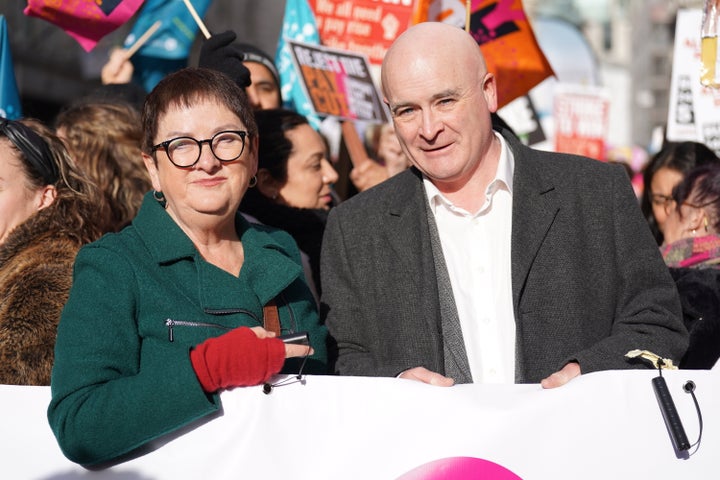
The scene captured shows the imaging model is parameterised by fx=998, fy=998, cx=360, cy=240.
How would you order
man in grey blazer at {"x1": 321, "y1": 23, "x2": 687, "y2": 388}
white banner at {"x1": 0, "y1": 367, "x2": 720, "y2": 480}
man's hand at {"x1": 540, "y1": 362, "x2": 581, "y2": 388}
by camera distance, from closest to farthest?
white banner at {"x1": 0, "y1": 367, "x2": 720, "y2": 480}, man's hand at {"x1": 540, "y1": 362, "x2": 581, "y2": 388}, man in grey blazer at {"x1": 321, "y1": 23, "x2": 687, "y2": 388}

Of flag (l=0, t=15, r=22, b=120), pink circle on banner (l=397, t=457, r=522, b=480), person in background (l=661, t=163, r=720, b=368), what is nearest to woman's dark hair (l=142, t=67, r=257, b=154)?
pink circle on banner (l=397, t=457, r=522, b=480)

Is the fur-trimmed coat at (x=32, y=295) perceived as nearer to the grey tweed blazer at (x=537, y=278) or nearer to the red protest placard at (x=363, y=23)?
the grey tweed blazer at (x=537, y=278)

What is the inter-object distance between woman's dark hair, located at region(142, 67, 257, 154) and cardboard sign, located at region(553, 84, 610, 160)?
9588 mm

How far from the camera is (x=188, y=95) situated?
307 centimetres

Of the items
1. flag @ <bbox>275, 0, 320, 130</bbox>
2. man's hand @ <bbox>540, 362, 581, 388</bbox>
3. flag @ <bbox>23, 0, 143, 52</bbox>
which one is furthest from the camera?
flag @ <bbox>275, 0, 320, 130</bbox>

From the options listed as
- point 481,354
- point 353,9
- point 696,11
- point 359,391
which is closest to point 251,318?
point 359,391

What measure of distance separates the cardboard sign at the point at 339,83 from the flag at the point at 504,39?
0.46m

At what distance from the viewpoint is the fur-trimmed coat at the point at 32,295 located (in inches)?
120

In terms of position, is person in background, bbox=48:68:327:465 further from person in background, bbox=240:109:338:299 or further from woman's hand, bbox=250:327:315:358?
person in background, bbox=240:109:338:299

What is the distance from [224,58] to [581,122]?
31.0ft

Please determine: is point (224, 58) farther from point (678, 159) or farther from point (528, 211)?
point (678, 159)

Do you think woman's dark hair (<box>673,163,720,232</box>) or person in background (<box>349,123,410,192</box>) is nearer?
woman's dark hair (<box>673,163,720,232</box>)

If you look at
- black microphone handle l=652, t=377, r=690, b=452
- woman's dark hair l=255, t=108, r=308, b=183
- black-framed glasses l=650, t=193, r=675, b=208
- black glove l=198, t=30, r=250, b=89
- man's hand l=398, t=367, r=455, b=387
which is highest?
black glove l=198, t=30, r=250, b=89

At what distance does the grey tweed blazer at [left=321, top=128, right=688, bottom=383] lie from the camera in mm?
3275
